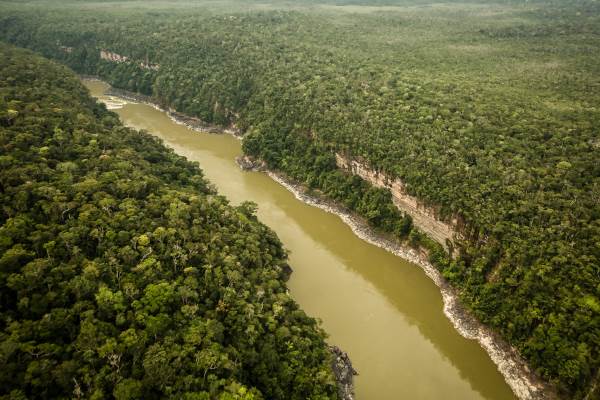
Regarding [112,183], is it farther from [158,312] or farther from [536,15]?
[536,15]

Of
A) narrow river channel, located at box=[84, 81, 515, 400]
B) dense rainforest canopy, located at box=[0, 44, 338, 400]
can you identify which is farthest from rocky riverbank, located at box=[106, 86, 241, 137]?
dense rainforest canopy, located at box=[0, 44, 338, 400]

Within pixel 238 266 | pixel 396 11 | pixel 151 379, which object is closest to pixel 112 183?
pixel 238 266

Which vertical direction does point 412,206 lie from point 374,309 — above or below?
above

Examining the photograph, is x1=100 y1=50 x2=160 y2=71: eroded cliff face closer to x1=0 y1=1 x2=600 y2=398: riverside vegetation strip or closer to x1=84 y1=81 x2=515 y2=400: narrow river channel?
x1=0 y1=1 x2=600 y2=398: riverside vegetation strip

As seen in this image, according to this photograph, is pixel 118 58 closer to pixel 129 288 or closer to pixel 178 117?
pixel 178 117

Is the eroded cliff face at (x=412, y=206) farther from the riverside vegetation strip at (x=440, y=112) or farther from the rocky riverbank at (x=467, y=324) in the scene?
the rocky riverbank at (x=467, y=324)

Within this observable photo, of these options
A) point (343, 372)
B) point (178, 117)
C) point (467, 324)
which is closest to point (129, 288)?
point (343, 372)

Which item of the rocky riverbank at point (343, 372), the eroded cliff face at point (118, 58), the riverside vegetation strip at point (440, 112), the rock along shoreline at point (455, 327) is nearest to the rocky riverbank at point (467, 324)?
the rock along shoreline at point (455, 327)
